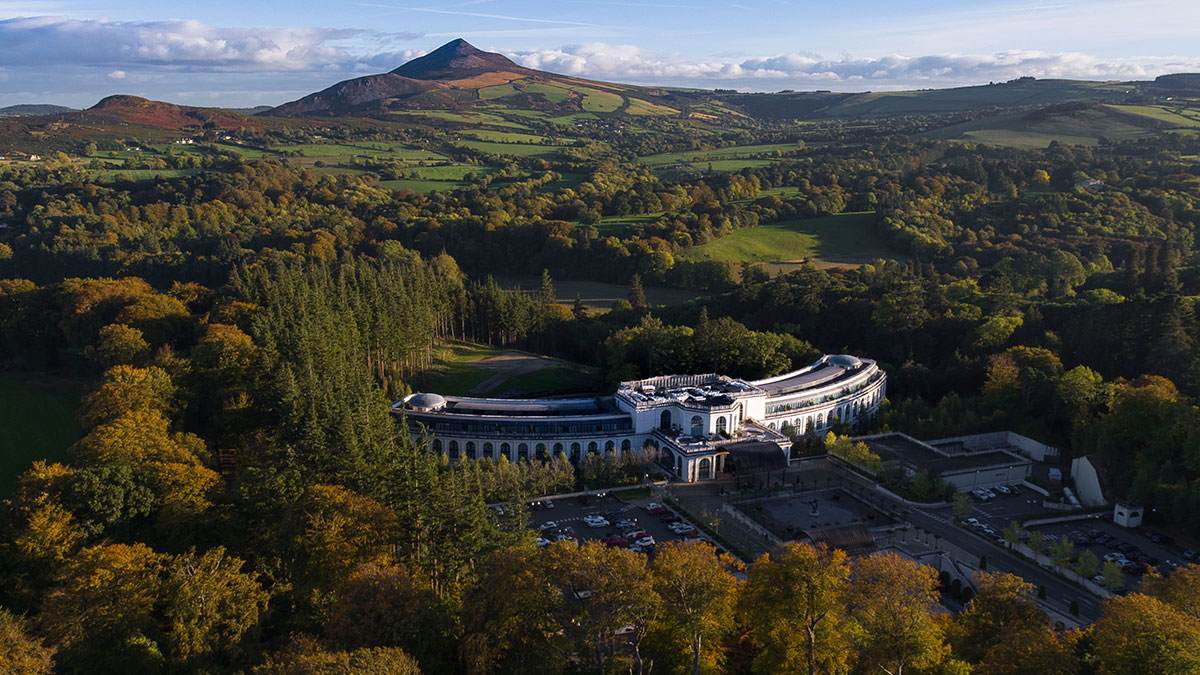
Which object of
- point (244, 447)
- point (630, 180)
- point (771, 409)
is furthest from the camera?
point (630, 180)

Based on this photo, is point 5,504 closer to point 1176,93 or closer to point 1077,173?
point 1077,173

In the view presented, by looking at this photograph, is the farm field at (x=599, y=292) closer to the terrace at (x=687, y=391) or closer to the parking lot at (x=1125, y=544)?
the terrace at (x=687, y=391)

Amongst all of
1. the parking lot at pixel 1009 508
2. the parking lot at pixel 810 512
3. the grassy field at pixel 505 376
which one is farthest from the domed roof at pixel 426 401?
the parking lot at pixel 1009 508

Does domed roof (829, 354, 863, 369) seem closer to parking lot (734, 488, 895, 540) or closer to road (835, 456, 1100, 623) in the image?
road (835, 456, 1100, 623)

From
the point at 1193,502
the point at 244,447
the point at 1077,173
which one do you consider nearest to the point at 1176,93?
the point at 1077,173

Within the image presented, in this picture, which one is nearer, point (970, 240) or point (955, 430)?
point (955, 430)

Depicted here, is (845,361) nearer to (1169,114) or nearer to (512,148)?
(1169,114)
